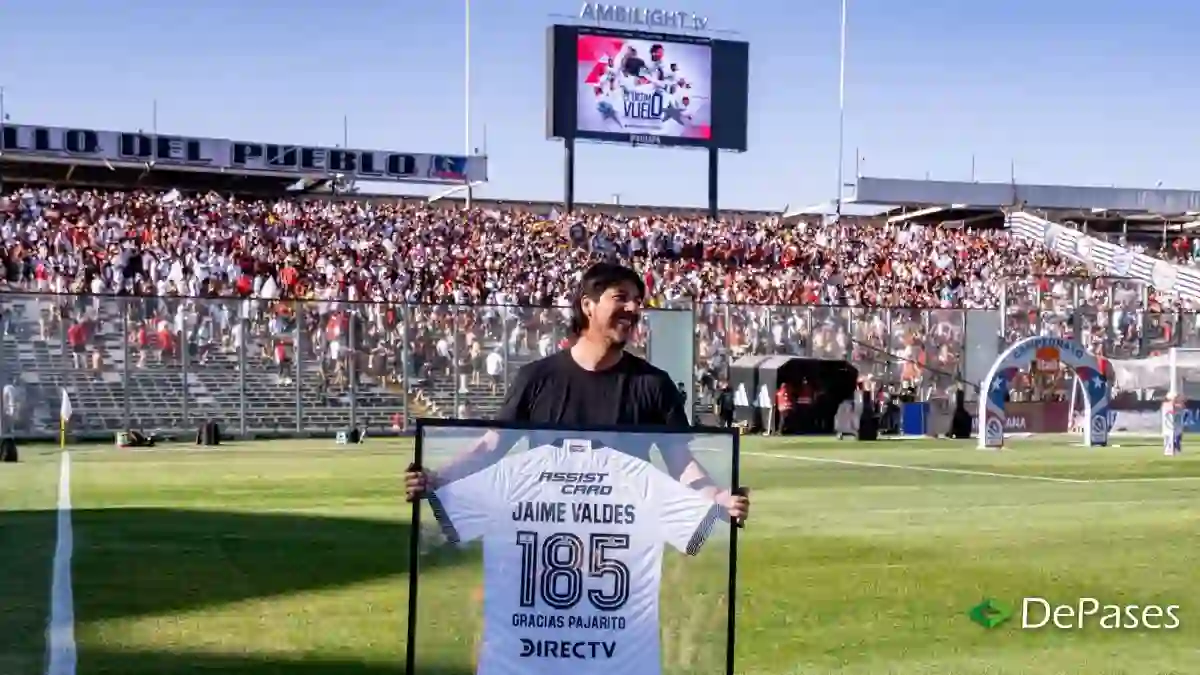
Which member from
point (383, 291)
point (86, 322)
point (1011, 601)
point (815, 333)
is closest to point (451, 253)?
point (383, 291)

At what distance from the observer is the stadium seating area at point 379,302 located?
3456cm

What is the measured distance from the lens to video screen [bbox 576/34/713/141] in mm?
57250

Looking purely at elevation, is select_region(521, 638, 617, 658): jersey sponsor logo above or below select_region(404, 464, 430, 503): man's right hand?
below

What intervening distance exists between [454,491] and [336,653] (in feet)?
10.7

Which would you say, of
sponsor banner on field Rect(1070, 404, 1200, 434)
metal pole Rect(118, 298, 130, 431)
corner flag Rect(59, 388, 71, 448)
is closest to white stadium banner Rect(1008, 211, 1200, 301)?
sponsor banner on field Rect(1070, 404, 1200, 434)

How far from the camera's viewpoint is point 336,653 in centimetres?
908

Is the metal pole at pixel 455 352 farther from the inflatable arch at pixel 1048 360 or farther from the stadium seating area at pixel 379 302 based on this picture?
the inflatable arch at pixel 1048 360

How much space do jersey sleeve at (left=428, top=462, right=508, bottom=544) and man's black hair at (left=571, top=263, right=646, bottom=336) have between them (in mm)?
916

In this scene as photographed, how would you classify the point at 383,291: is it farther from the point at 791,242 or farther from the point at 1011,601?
the point at 1011,601

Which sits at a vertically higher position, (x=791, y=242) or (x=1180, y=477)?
(x=791, y=242)

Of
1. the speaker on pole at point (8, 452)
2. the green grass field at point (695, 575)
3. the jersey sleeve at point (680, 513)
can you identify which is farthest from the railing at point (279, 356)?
the jersey sleeve at point (680, 513)

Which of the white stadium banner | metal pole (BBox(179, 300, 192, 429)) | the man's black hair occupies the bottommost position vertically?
metal pole (BBox(179, 300, 192, 429))

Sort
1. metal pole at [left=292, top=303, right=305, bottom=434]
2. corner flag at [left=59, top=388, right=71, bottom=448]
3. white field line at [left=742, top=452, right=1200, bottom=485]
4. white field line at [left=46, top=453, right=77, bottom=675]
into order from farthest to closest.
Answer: metal pole at [left=292, top=303, right=305, bottom=434]
corner flag at [left=59, top=388, right=71, bottom=448]
white field line at [left=742, top=452, right=1200, bottom=485]
white field line at [left=46, top=453, right=77, bottom=675]

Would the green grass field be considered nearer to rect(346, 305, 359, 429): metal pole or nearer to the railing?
the railing
